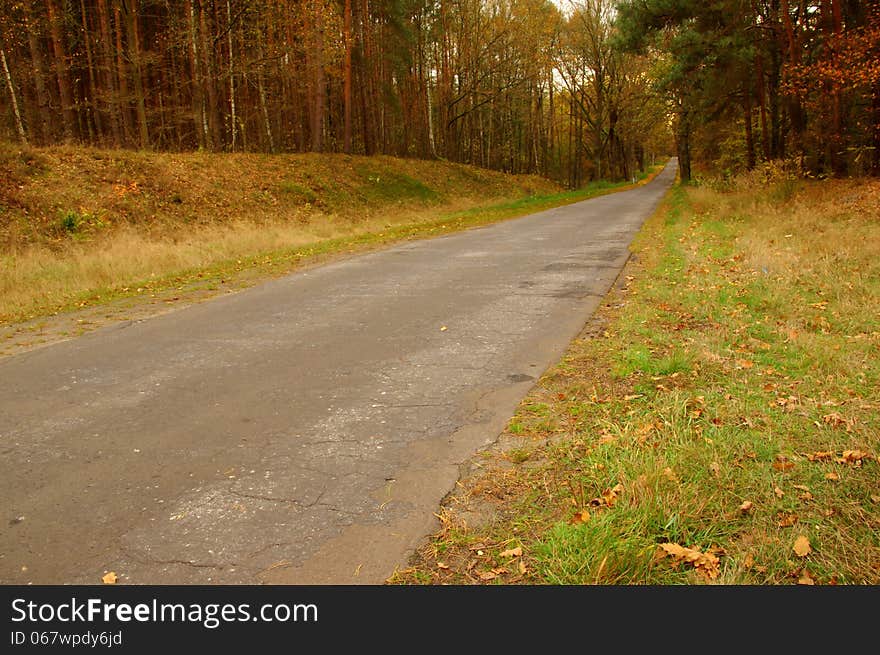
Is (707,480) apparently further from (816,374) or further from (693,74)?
(693,74)

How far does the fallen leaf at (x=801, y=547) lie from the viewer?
2.92 metres

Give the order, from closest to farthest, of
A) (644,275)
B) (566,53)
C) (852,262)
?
(852,262)
(644,275)
(566,53)

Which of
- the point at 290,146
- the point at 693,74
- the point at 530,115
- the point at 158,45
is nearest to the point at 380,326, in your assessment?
the point at 693,74

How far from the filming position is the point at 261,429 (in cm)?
461

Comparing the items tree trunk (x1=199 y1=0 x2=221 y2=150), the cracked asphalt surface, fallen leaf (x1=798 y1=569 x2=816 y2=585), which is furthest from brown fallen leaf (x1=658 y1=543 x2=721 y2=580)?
tree trunk (x1=199 y1=0 x2=221 y2=150)

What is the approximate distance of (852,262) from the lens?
958 cm

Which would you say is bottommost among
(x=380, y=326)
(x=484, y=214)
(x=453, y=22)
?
(x=380, y=326)

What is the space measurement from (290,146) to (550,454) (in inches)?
1375

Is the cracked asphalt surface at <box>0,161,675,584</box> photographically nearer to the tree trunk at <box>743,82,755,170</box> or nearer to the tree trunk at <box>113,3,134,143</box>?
the tree trunk at <box>113,3,134,143</box>

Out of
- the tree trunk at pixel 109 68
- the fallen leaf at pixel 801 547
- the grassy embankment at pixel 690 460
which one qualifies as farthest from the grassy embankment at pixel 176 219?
the fallen leaf at pixel 801 547

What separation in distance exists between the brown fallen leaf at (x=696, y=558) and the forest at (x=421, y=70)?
1548 centimetres

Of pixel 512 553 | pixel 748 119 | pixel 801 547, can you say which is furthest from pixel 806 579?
pixel 748 119

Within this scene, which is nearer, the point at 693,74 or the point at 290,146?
the point at 693,74

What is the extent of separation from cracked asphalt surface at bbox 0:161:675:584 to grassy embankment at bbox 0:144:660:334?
129 inches
